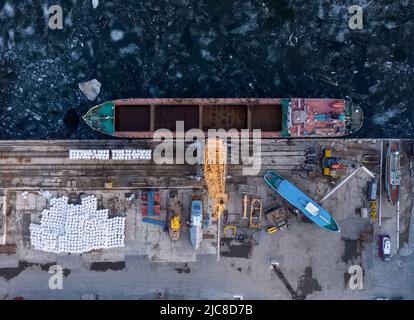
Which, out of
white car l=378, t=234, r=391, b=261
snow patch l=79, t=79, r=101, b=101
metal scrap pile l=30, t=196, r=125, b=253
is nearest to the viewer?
metal scrap pile l=30, t=196, r=125, b=253

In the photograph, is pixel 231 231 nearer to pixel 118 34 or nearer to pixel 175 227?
pixel 175 227

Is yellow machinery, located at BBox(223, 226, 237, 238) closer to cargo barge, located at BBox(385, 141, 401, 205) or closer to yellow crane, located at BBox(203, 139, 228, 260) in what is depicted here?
yellow crane, located at BBox(203, 139, 228, 260)

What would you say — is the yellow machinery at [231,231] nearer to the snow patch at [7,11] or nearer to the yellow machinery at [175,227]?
the yellow machinery at [175,227]

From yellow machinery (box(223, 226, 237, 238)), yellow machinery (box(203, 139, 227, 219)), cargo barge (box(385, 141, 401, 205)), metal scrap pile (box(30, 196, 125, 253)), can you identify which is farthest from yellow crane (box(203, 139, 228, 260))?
cargo barge (box(385, 141, 401, 205))

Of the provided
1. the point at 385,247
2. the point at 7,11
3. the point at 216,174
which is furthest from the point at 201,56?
the point at 385,247

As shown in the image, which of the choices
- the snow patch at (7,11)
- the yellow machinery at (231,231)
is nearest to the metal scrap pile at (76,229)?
the yellow machinery at (231,231)
